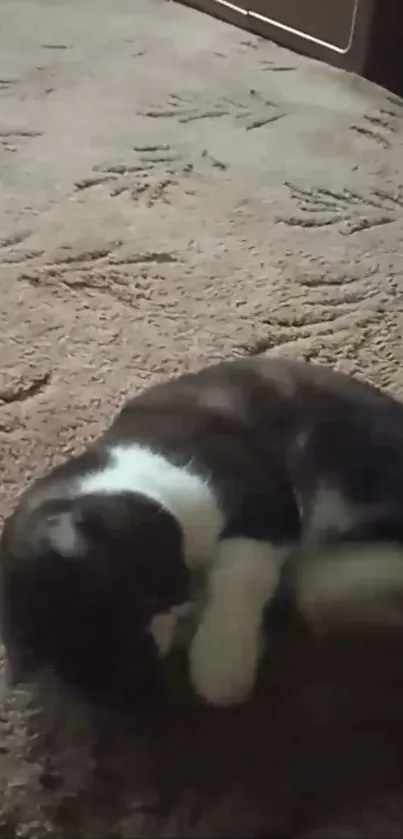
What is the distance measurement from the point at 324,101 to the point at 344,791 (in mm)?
1589

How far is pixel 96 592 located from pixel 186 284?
0.79 meters

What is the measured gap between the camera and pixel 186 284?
1599 millimetres

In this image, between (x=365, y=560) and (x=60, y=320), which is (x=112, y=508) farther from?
(x=60, y=320)

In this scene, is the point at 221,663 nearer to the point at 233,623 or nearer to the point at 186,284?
the point at 233,623

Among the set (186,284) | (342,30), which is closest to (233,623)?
(186,284)

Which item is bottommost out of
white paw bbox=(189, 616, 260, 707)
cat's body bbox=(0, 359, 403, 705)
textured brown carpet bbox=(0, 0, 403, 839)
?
textured brown carpet bbox=(0, 0, 403, 839)

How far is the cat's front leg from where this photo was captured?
0.91 metres

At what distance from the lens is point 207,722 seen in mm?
930

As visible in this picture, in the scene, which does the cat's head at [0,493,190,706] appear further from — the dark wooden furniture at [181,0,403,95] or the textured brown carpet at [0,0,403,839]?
the dark wooden furniture at [181,0,403,95]

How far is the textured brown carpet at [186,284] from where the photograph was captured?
35.5 inches

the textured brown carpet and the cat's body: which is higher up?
the cat's body

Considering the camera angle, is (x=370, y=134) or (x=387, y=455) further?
(x=370, y=134)

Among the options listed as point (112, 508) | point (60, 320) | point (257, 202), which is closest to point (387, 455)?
point (112, 508)

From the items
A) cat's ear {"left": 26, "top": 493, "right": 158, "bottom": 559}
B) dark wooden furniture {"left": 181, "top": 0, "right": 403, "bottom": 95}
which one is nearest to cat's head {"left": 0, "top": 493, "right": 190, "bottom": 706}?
cat's ear {"left": 26, "top": 493, "right": 158, "bottom": 559}
